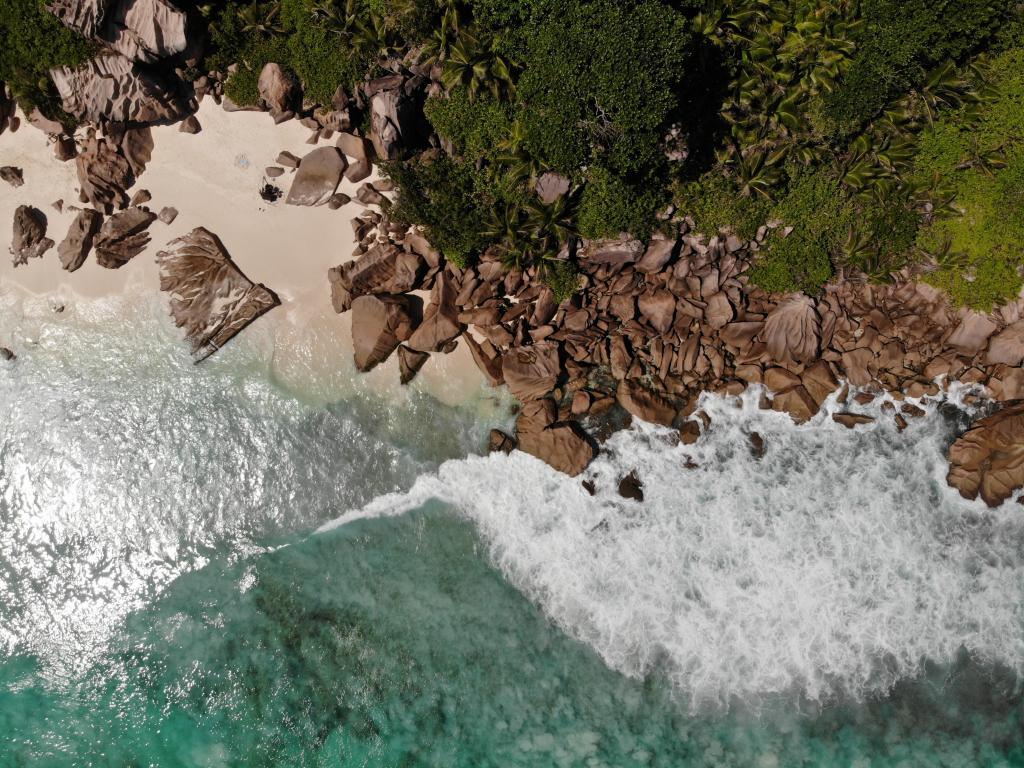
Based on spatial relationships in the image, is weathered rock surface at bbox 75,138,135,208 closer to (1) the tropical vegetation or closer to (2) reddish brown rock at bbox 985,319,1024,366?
(1) the tropical vegetation

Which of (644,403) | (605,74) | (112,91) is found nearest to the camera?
(605,74)

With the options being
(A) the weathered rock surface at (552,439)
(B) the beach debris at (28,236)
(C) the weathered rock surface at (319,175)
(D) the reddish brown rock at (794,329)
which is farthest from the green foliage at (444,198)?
(B) the beach debris at (28,236)

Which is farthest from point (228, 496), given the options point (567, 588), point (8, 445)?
point (567, 588)

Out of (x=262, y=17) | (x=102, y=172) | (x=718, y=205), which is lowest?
(x=718, y=205)

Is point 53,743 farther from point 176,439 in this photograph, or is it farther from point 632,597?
point 632,597

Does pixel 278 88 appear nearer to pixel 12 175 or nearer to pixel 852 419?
Answer: pixel 12 175

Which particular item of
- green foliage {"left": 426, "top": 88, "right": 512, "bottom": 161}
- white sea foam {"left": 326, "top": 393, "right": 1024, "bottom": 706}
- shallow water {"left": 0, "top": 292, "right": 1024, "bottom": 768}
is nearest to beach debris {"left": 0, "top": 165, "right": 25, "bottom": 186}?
shallow water {"left": 0, "top": 292, "right": 1024, "bottom": 768}

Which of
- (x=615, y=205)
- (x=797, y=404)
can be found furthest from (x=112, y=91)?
(x=797, y=404)
